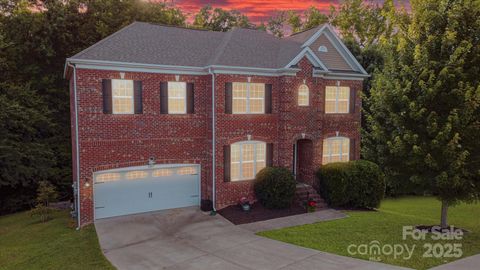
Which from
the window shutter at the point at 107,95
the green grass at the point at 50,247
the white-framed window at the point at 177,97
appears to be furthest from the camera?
the white-framed window at the point at 177,97

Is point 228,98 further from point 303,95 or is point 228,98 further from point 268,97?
point 303,95

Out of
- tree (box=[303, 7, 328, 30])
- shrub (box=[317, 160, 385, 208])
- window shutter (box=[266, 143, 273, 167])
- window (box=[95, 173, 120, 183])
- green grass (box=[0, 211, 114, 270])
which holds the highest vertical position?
tree (box=[303, 7, 328, 30])

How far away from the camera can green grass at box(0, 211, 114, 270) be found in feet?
34.4

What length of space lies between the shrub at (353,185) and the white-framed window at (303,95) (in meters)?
3.71

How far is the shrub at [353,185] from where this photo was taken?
16.7 meters

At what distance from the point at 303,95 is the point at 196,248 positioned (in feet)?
32.2

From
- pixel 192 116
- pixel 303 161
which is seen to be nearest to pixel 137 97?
pixel 192 116

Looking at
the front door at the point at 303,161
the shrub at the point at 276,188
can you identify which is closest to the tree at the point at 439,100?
the shrub at the point at 276,188

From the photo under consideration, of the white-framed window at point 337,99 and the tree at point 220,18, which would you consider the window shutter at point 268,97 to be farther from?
the tree at point 220,18

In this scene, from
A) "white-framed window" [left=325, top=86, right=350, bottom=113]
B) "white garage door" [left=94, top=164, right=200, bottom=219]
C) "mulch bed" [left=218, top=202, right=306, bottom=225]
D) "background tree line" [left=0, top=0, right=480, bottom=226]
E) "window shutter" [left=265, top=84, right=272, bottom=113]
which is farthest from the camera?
"white-framed window" [left=325, top=86, right=350, bottom=113]

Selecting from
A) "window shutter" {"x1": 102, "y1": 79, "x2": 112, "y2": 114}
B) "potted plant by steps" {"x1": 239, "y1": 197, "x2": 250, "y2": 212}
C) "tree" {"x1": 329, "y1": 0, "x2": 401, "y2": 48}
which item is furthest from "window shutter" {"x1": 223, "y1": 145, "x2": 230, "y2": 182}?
"tree" {"x1": 329, "y1": 0, "x2": 401, "y2": 48}

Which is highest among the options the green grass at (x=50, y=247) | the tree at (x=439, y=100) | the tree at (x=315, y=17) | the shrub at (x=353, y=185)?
the tree at (x=315, y=17)

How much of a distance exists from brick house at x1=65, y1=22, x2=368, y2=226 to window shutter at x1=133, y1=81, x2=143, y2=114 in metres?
0.04

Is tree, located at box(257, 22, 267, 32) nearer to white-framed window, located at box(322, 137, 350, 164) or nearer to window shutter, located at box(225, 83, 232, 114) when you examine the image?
white-framed window, located at box(322, 137, 350, 164)
